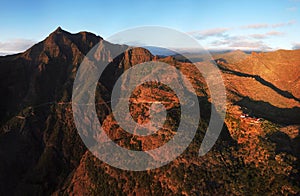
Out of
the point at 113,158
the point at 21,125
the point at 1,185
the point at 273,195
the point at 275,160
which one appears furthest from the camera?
the point at 21,125

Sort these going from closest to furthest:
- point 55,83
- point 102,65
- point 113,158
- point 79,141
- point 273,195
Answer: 1. point 273,195
2. point 113,158
3. point 79,141
4. point 55,83
5. point 102,65

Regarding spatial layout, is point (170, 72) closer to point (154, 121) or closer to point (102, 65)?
point (154, 121)

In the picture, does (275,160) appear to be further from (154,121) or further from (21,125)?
(21,125)

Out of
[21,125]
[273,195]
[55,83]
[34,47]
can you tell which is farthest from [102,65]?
[273,195]

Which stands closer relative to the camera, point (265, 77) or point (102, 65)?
point (265, 77)

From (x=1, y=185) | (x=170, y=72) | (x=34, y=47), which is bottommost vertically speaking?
(x=1, y=185)

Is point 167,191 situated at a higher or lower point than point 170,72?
lower

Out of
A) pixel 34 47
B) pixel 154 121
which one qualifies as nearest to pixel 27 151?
pixel 154 121
